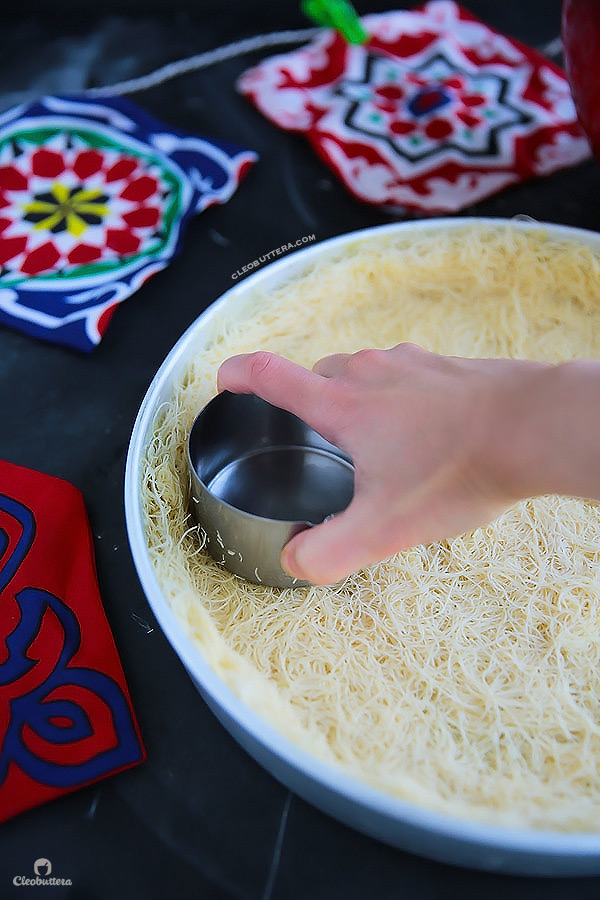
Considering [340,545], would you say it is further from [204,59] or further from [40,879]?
[204,59]

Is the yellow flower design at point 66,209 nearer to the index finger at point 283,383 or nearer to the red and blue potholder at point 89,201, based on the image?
the red and blue potholder at point 89,201

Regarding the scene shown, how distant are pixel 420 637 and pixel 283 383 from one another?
8.5 inches

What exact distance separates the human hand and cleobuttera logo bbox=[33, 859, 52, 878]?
0.25 meters

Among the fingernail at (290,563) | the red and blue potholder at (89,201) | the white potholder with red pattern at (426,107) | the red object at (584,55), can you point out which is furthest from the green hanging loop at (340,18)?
the fingernail at (290,563)

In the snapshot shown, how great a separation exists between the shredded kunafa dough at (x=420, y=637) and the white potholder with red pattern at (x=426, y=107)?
0.86 feet

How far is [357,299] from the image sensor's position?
78 centimetres

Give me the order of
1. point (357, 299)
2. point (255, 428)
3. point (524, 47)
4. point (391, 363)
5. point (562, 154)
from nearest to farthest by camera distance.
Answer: point (391, 363) < point (255, 428) < point (357, 299) < point (562, 154) < point (524, 47)

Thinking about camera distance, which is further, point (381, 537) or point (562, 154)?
point (562, 154)

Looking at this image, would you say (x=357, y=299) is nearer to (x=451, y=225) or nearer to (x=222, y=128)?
(x=451, y=225)

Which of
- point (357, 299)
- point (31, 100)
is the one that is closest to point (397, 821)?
point (357, 299)

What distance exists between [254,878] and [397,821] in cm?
12

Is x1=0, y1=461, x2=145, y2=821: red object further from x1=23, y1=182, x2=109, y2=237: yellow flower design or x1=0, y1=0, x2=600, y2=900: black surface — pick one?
A: x1=23, y1=182, x2=109, y2=237: yellow flower design

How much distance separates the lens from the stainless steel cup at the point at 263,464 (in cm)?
64

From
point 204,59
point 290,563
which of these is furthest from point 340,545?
point 204,59
